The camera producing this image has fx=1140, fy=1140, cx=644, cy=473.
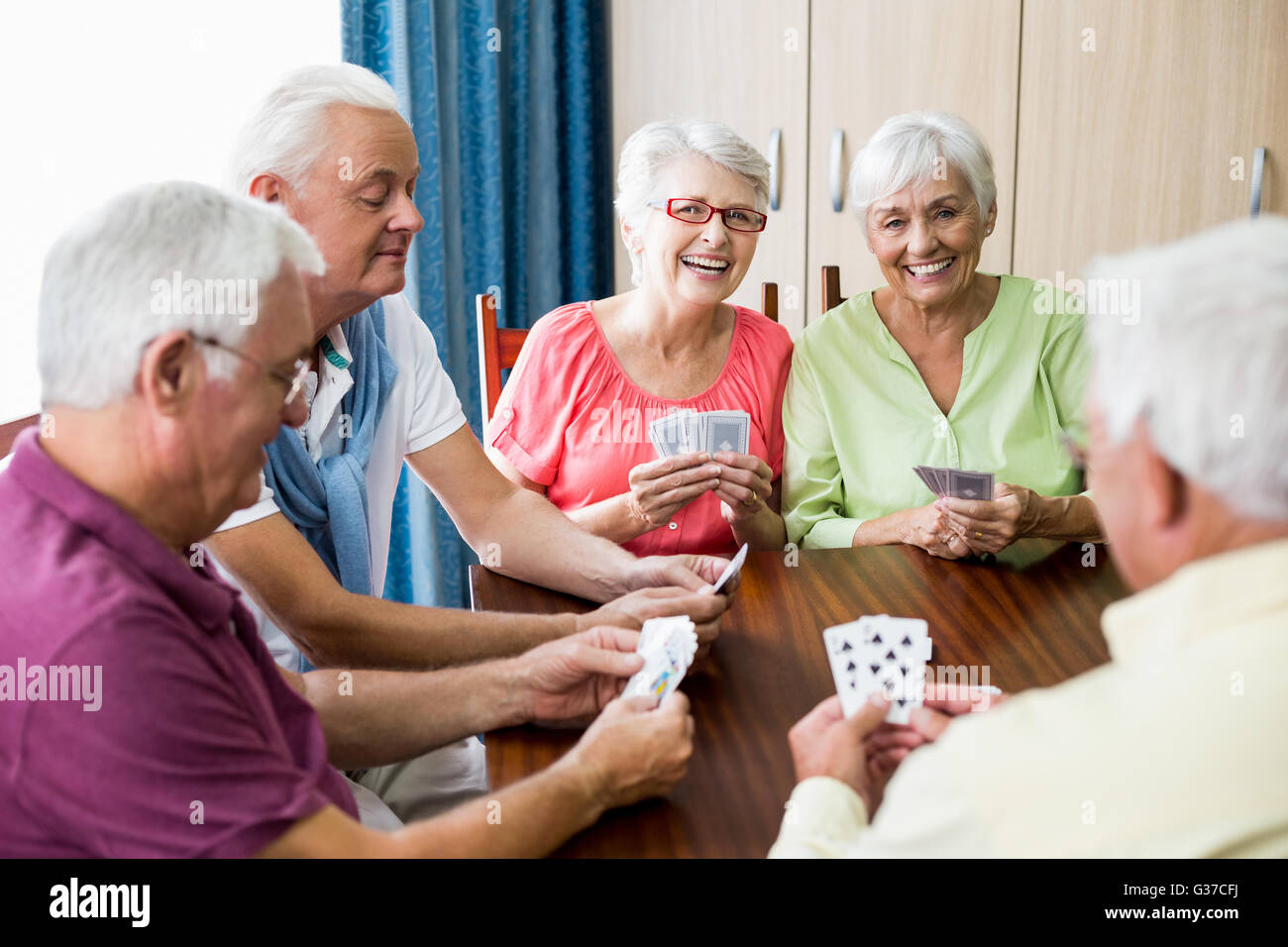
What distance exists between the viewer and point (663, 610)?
1755mm

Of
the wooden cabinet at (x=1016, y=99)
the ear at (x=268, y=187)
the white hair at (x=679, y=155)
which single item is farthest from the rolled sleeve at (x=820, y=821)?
the wooden cabinet at (x=1016, y=99)

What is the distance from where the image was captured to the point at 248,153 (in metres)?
1.91

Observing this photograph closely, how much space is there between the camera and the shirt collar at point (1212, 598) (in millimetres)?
882

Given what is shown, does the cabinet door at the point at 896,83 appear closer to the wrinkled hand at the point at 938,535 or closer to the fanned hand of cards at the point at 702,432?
the fanned hand of cards at the point at 702,432

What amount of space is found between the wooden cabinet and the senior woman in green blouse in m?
1.20

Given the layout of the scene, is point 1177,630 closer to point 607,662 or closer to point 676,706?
point 676,706

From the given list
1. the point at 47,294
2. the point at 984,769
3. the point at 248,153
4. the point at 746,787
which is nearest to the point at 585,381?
the point at 248,153

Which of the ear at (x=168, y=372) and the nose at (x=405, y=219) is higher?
the nose at (x=405, y=219)

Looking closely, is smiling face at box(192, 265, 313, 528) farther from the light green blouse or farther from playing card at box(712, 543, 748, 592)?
the light green blouse

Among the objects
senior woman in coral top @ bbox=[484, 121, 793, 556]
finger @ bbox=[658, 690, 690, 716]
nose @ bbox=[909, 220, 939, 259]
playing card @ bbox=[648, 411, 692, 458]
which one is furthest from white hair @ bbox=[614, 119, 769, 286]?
finger @ bbox=[658, 690, 690, 716]

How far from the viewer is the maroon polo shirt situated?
99cm

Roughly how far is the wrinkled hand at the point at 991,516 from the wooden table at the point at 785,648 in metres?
0.05

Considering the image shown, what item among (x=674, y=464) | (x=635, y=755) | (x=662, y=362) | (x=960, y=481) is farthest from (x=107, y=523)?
(x=662, y=362)
